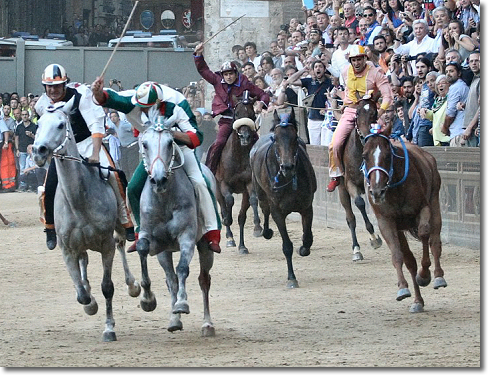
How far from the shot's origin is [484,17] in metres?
8.55

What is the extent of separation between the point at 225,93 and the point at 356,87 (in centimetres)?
270

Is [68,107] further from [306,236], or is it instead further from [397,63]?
[397,63]

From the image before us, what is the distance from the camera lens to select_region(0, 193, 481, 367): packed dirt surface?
28.1 feet

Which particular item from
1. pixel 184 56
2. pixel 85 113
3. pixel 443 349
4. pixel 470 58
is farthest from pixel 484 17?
pixel 184 56

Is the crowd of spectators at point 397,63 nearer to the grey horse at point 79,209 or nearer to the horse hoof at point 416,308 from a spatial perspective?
the horse hoof at point 416,308

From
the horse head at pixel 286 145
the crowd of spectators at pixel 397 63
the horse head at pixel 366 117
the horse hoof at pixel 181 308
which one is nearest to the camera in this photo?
the horse hoof at pixel 181 308

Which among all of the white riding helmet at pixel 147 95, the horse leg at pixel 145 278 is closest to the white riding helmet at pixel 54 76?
the white riding helmet at pixel 147 95

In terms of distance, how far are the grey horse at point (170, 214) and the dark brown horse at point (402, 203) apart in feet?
6.10

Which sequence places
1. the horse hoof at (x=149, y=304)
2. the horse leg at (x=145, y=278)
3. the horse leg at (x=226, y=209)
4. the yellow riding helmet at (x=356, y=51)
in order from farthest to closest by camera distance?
the horse leg at (x=226, y=209), the yellow riding helmet at (x=356, y=51), the horse hoof at (x=149, y=304), the horse leg at (x=145, y=278)

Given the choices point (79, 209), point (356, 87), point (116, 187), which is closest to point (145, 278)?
point (79, 209)

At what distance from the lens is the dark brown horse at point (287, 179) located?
1259 cm

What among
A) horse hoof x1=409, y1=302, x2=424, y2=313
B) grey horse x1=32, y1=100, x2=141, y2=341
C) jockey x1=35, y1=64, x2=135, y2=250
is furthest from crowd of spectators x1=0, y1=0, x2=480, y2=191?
grey horse x1=32, y1=100, x2=141, y2=341

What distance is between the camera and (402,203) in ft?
34.7

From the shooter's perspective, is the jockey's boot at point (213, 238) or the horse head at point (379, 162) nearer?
the jockey's boot at point (213, 238)
